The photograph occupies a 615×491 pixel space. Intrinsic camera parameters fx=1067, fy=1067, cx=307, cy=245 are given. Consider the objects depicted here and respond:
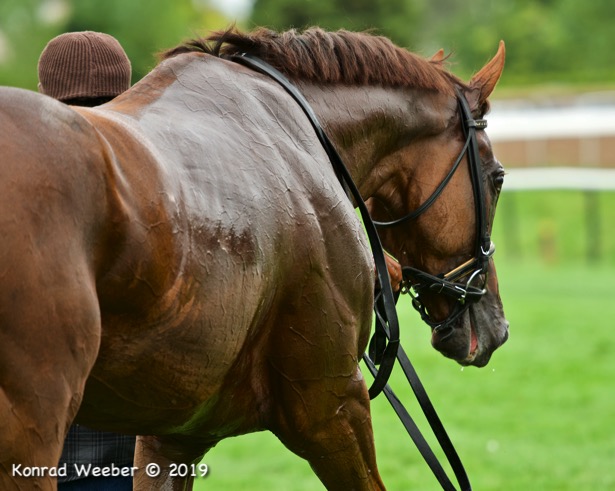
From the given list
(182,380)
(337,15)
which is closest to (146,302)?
(182,380)

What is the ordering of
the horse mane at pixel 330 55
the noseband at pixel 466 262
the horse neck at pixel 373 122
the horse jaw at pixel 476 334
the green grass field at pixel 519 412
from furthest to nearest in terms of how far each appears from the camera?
the green grass field at pixel 519 412 → the horse jaw at pixel 476 334 → the noseband at pixel 466 262 → the horse neck at pixel 373 122 → the horse mane at pixel 330 55

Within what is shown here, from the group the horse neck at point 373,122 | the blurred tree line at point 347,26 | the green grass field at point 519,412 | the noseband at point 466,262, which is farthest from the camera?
the blurred tree line at point 347,26

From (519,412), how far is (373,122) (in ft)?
15.6

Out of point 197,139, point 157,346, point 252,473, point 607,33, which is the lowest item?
point 607,33

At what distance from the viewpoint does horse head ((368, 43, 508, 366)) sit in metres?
3.45

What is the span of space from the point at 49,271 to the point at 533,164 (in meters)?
19.4

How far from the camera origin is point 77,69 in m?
3.35

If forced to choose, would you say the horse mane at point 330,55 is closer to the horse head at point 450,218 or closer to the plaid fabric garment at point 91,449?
the horse head at point 450,218

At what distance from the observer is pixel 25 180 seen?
6.30ft

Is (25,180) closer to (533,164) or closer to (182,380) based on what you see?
(182,380)

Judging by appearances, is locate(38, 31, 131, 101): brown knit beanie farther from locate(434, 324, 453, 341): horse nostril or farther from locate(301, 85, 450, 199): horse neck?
locate(434, 324, 453, 341): horse nostril

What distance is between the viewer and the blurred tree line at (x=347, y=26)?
30.3 metres

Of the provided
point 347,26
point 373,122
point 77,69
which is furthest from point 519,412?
point 347,26

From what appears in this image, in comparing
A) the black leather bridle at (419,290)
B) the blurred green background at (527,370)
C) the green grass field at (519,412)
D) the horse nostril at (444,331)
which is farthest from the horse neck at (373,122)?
the green grass field at (519,412)
